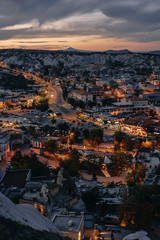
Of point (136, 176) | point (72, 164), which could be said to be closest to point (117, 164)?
point (136, 176)

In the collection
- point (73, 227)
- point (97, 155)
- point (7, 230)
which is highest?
point (7, 230)

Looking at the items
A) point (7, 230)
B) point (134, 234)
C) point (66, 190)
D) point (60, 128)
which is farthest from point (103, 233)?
point (60, 128)

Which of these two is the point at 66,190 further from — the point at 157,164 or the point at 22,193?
the point at 157,164

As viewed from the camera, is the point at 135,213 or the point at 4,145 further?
the point at 4,145

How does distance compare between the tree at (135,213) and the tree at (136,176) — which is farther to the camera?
the tree at (136,176)

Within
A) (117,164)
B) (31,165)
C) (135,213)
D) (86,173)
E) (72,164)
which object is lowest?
(86,173)

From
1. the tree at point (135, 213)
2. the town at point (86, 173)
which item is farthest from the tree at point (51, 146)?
the tree at point (135, 213)

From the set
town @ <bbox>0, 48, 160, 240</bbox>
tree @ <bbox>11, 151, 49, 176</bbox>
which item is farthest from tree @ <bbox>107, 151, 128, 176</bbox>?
tree @ <bbox>11, 151, 49, 176</bbox>

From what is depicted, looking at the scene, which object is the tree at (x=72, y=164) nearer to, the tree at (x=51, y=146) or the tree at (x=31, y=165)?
the tree at (x=31, y=165)

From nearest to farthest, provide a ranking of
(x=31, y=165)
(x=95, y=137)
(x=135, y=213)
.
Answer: (x=135, y=213)
(x=31, y=165)
(x=95, y=137)

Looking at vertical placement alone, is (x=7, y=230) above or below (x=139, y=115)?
above

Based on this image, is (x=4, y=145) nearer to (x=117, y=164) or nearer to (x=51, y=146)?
(x=51, y=146)
